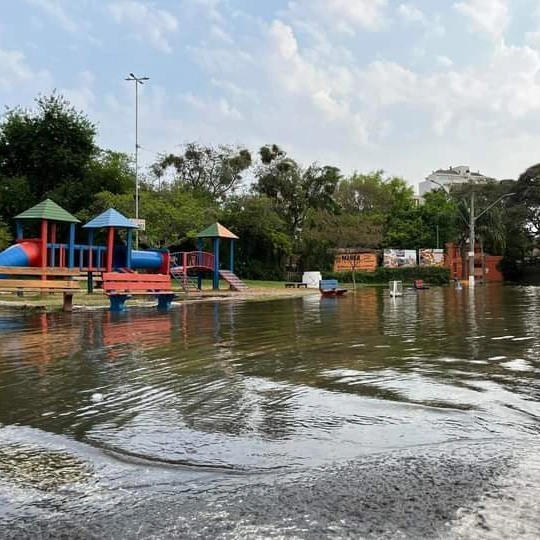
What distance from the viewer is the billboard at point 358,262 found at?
57250mm

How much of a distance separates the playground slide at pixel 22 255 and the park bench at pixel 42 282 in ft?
1.90

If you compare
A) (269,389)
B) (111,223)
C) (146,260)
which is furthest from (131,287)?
(269,389)

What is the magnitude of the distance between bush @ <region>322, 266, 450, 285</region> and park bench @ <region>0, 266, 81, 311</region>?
37.9 meters

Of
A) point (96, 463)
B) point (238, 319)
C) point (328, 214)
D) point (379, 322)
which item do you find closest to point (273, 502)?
point (96, 463)

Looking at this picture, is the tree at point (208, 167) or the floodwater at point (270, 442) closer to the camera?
the floodwater at point (270, 442)

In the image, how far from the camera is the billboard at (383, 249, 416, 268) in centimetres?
5716

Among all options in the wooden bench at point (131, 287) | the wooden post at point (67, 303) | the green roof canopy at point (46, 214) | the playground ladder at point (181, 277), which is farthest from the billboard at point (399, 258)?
the wooden post at point (67, 303)

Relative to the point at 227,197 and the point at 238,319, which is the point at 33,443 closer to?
the point at 238,319

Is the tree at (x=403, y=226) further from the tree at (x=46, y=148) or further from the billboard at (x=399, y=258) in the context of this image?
the tree at (x=46, y=148)

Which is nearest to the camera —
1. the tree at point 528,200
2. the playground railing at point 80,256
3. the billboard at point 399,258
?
the playground railing at point 80,256

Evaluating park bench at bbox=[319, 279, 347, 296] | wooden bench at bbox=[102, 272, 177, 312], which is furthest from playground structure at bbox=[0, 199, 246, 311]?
park bench at bbox=[319, 279, 347, 296]

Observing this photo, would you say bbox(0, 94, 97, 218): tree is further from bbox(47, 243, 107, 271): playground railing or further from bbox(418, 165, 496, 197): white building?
bbox(418, 165, 496, 197): white building

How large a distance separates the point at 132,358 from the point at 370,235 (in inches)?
1990

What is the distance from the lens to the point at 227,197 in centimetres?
5456
